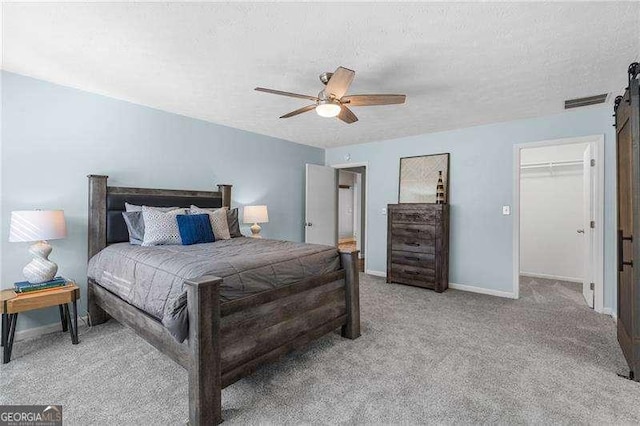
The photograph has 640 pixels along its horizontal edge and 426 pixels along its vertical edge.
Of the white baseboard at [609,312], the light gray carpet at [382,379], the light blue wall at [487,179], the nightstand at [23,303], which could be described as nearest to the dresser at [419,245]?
the light blue wall at [487,179]

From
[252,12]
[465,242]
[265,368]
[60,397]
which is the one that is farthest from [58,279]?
[465,242]

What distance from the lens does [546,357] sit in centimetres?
236

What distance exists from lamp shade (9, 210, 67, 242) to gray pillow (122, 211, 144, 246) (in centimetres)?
57

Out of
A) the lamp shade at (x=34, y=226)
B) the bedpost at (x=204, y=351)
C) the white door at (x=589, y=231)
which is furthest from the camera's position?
the white door at (x=589, y=231)

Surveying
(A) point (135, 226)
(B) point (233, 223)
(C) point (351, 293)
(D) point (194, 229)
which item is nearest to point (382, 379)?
(C) point (351, 293)

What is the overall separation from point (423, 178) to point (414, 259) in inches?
51.1

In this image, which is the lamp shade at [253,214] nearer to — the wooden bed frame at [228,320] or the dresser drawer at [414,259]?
the wooden bed frame at [228,320]

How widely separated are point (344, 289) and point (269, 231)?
99.4 inches

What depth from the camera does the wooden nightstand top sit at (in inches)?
89.0

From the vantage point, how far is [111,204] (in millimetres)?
3172

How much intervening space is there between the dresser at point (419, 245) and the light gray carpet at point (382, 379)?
124 cm

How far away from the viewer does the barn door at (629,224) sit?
79.0 inches

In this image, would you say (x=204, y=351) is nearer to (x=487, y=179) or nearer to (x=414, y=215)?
(x=414, y=215)

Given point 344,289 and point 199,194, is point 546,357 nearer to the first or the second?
point 344,289
